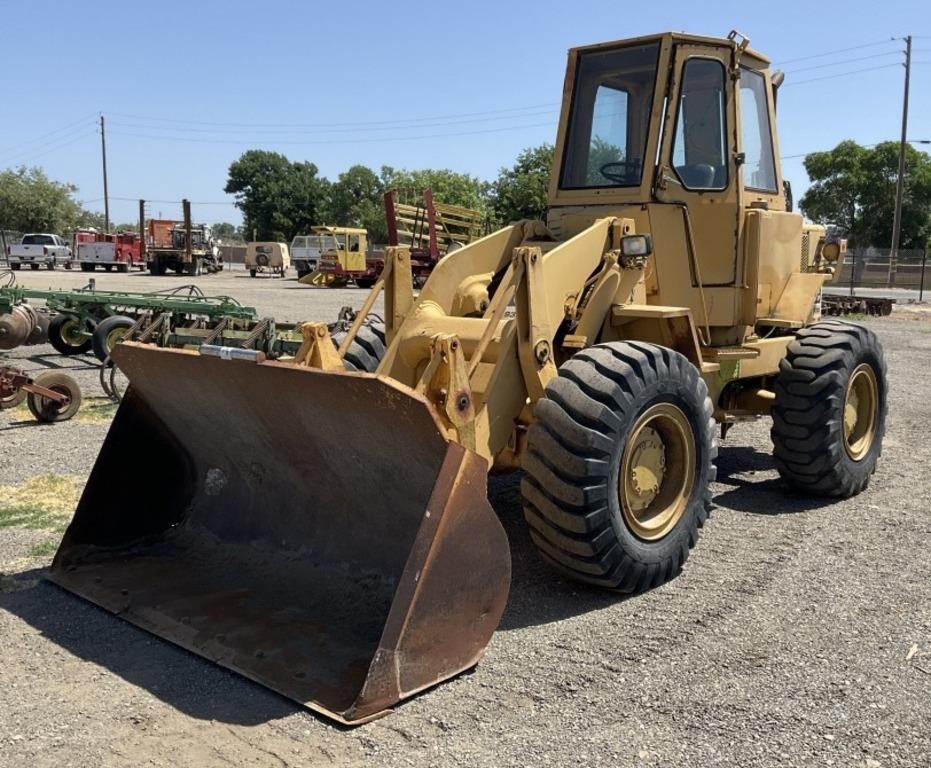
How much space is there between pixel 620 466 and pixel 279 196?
2956 inches

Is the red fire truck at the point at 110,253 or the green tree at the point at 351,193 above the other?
the green tree at the point at 351,193

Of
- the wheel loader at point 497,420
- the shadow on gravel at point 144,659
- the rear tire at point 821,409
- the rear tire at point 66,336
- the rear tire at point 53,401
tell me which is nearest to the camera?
the shadow on gravel at point 144,659

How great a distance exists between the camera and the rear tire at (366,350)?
6.20 meters

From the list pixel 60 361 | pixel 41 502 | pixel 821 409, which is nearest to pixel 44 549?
pixel 41 502

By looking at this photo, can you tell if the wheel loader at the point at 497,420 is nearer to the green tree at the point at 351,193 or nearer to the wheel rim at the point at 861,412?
the wheel rim at the point at 861,412

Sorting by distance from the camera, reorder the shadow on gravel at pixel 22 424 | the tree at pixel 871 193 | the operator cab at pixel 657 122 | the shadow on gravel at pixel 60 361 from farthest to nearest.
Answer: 1. the tree at pixel 871 193
2. the shadow on gravel at pixel 60 361
3. the shadow on gravel at pixel 22 424
4. the operator cab at pixel 657 122

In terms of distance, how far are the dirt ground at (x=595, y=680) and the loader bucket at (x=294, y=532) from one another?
144 mm

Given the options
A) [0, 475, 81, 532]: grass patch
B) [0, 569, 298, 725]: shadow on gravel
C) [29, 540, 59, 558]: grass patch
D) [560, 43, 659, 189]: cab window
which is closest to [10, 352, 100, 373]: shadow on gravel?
[0, 475, 81, 532]: grass patch

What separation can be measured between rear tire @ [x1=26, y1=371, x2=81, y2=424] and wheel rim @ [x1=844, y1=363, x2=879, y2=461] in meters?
7.02

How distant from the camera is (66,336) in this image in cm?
1337

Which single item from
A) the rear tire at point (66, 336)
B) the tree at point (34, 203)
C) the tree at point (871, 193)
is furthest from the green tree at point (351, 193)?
the rear tire at point (66, 336)

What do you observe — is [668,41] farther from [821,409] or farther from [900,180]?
[900,180]

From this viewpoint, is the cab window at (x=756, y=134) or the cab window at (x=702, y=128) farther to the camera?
the cab window at (x=756, y=134)

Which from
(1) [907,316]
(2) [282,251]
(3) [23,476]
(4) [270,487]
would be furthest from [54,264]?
(4) [270,487]
